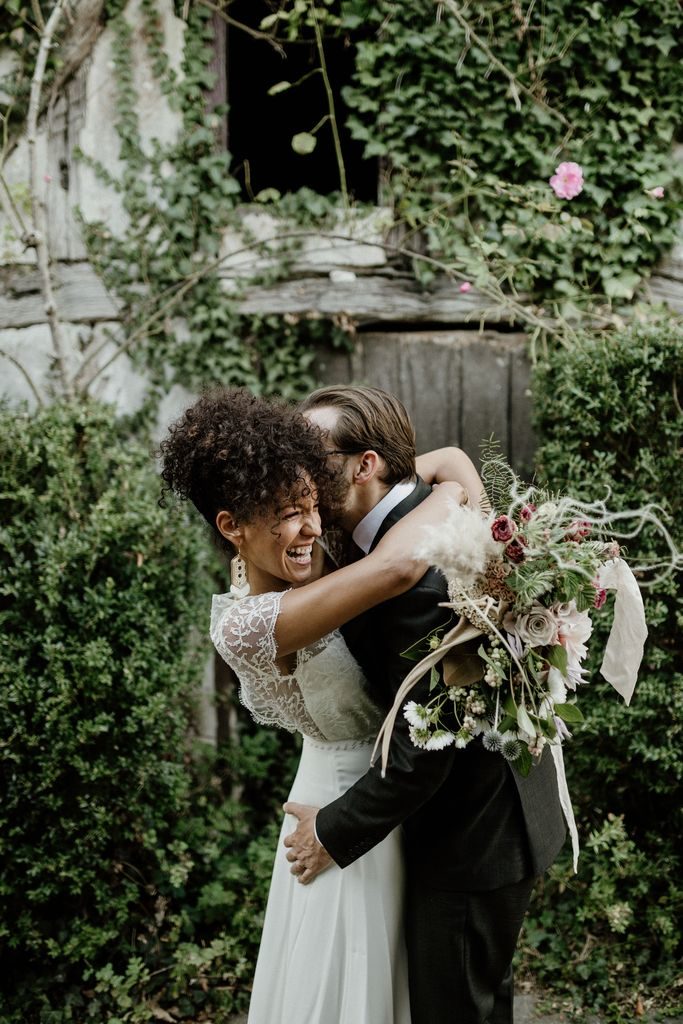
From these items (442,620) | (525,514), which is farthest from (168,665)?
(525,514)

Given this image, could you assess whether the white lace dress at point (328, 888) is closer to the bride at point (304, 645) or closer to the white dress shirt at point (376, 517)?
the bride at point (304, 645)

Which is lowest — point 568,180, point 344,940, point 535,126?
point 344,940

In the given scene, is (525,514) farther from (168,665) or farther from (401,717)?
(168,665)

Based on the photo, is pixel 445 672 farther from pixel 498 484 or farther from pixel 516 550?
pixel 498 484

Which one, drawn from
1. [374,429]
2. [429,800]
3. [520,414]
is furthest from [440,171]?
[429,800]

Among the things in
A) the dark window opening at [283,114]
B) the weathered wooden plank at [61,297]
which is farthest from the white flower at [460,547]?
the dark window opening at [283,114]

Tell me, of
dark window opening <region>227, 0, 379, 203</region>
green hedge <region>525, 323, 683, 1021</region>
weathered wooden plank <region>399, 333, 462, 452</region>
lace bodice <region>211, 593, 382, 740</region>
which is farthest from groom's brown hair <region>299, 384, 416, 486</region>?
dark window opening <region>227, 0, 379, 203</region>

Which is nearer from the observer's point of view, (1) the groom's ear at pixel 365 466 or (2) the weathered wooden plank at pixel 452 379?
(1) the groom's ear at pixel 365 466

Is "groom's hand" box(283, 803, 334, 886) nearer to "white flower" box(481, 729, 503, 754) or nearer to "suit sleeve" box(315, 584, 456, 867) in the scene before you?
"suit sleeve" box(315, 584, 456, 867)

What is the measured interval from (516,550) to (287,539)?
0.54 m

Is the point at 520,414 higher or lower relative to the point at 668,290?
lower

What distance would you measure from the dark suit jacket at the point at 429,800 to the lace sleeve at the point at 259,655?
19 centimetres

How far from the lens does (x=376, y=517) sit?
211 centimetres

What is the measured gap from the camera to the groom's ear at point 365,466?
2.13m
